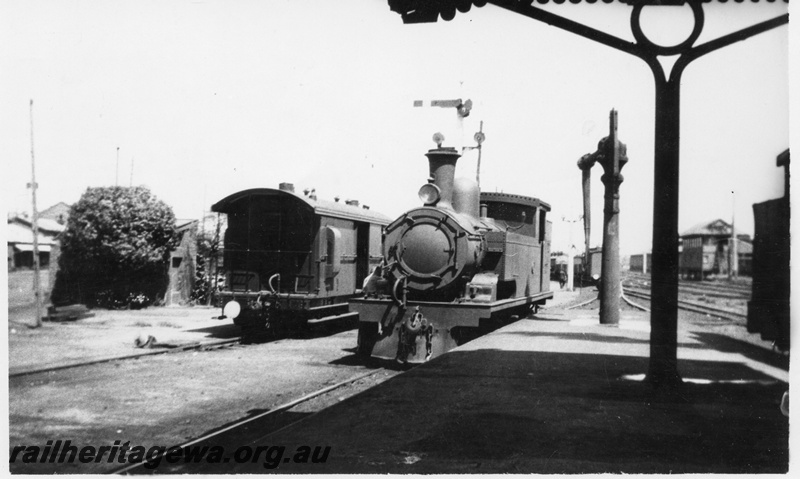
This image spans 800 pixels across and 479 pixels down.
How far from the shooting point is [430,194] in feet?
35.4

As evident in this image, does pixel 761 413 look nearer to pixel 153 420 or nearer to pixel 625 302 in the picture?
pixel 153 420

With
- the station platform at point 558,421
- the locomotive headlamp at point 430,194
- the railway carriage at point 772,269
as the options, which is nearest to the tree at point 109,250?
the locomotive headlamp at point 430,194

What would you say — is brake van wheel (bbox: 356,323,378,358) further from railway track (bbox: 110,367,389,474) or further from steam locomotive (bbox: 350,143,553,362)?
railway track (bbox: 110,367,389,474)

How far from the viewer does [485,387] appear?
6027 mm

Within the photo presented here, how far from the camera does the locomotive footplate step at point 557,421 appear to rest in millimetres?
4027

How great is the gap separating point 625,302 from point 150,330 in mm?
14414

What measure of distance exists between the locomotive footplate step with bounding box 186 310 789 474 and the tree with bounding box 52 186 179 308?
16.7 m

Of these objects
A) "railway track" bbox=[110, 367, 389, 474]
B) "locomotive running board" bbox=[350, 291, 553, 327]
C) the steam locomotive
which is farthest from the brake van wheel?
"railway track" bbox=[110, 367, 389, 474]

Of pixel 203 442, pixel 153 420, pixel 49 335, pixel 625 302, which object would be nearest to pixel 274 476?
pixel 203 442

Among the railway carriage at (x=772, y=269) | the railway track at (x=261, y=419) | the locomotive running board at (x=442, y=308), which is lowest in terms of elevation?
the railway track at (x=261, y=419)

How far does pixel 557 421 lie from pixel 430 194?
21.0 feet

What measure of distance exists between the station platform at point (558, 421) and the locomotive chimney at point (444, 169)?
4.22 meters

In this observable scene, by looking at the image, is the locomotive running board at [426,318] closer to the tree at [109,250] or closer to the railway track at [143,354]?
the railway track at [143,354]

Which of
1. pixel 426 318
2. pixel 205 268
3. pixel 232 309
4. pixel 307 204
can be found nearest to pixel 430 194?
pixel 426 318
